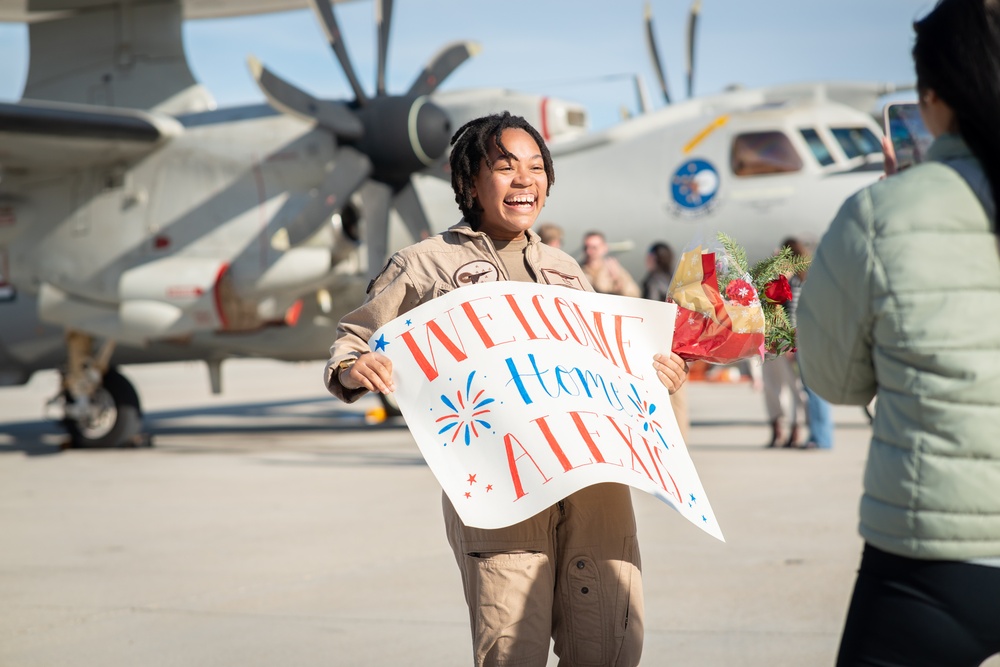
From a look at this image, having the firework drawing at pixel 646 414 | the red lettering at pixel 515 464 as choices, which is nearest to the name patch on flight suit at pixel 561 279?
the firework drawing at pixel 646 414

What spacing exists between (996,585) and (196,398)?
2214cm

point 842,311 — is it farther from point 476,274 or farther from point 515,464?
point 476,274

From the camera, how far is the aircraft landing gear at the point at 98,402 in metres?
12.5

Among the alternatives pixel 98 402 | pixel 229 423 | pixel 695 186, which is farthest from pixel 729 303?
pixel 229 423

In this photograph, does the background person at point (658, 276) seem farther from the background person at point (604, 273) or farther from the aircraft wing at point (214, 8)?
the aircraft wing at point (214, 8)

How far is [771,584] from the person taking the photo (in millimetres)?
5277

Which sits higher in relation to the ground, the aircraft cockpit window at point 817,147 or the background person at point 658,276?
the aircraft cockpit window at point 817,147

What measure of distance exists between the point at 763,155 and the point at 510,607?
985cm

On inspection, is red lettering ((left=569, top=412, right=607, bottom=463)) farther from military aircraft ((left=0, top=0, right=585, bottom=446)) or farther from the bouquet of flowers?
military aircraft ((left=0, top=0, right=585, bottom=446))

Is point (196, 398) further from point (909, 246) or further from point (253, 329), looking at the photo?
point (909, 246)

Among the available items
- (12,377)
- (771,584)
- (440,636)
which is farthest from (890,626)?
(12,377)

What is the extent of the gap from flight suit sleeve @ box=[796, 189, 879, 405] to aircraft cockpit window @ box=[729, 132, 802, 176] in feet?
32.8

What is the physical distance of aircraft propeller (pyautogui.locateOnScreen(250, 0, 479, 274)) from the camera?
11.7m

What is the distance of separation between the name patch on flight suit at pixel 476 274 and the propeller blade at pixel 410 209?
9659 mm
